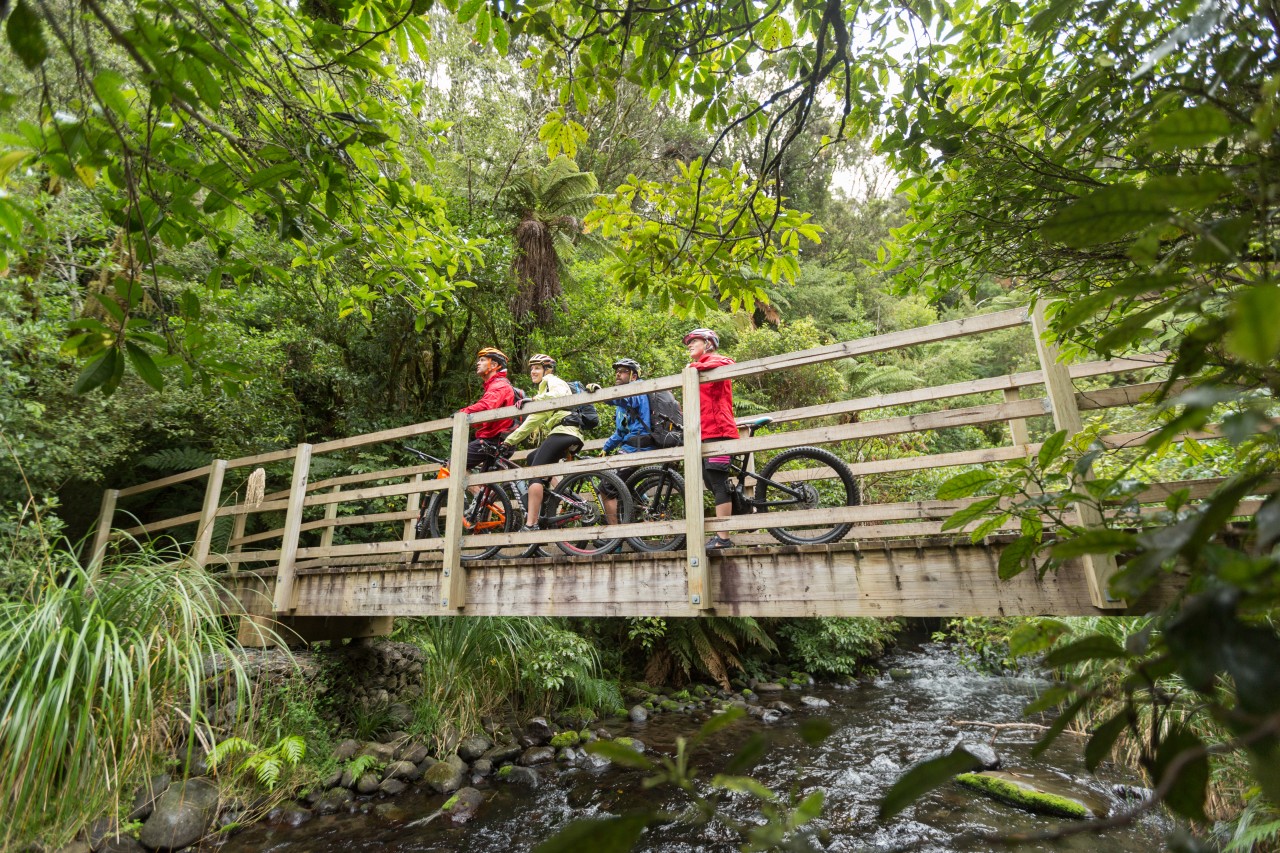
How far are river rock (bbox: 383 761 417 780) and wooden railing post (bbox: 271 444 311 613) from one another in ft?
5.08

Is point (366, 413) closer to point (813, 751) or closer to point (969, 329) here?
point (813, 751)

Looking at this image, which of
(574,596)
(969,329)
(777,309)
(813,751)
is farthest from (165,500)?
(777,309)

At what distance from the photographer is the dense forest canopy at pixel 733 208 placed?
0.60 metres

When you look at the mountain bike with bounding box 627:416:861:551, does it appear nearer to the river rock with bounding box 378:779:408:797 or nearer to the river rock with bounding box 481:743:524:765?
the river rock with bounding box 481:743:524:765

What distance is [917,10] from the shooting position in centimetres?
209

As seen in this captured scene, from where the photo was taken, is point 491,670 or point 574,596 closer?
point 574,596

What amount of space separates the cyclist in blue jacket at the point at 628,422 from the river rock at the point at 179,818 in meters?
3.10

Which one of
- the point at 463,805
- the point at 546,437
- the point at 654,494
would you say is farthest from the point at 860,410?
the point at 463,805

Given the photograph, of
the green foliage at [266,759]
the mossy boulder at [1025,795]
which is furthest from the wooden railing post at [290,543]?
the mossy boulder at [1025,795]

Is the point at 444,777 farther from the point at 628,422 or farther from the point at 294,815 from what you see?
the point at 628,422

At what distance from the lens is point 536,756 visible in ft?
19.9

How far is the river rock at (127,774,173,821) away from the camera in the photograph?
13.8 ft

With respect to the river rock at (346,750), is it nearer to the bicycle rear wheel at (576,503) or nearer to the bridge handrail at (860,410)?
the bridge handrail at (860,410)

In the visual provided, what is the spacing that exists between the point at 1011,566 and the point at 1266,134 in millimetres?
801
